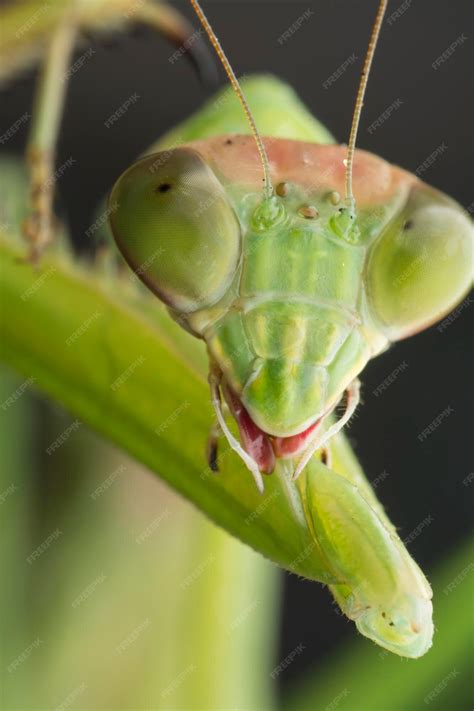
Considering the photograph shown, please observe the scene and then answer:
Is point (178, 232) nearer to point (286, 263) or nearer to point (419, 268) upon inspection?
point (286, 263)

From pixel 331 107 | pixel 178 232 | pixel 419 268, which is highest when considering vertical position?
pixel 419 268

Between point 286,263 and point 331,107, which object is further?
point 331,107

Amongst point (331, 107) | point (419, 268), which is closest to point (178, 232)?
point (419, 268)

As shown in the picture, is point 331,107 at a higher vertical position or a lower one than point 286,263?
lower

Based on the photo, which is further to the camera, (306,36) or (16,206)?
(306,36)

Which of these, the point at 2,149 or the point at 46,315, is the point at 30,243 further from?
the point at 2,149

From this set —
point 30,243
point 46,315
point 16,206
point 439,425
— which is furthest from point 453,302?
point 439,425

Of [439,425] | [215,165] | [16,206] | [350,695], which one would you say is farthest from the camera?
[439,425]
